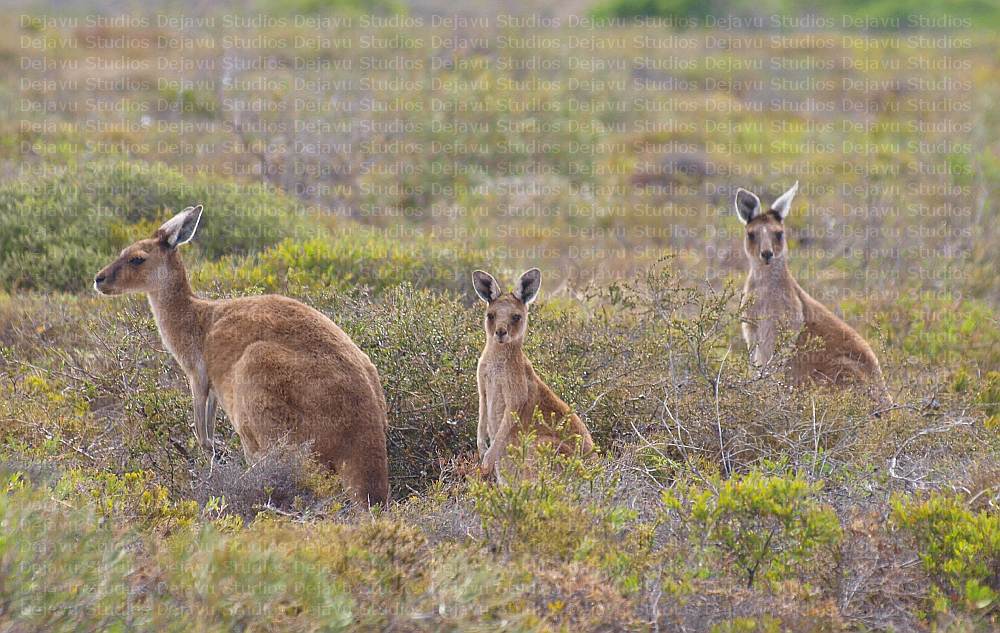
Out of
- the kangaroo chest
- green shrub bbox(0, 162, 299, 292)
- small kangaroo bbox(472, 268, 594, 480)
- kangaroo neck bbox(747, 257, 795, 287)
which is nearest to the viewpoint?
small kangaroo bbox(472, 268, 594, 480)

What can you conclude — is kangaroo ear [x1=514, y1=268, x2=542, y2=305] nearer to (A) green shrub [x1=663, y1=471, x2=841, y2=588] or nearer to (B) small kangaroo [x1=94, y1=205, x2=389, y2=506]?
(B) small kangaroo [x1=94, y1=205, x2=389, y2=506]

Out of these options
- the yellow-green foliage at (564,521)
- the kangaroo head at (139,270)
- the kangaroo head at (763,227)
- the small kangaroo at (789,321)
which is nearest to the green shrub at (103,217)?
the kangaroo head at (139,270)

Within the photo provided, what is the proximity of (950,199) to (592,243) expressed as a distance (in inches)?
212

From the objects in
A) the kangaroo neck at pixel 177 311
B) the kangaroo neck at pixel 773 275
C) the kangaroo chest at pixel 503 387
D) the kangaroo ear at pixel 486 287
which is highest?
the kangaroo ear at pixel 486 287

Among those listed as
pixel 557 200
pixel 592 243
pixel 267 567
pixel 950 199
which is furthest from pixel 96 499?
pixel 950 199

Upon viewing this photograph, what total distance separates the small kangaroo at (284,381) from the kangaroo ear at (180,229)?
0.42m

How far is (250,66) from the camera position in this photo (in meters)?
18.7

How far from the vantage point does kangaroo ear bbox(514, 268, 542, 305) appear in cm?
568

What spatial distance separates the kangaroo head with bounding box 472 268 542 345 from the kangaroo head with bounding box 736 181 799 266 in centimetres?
258

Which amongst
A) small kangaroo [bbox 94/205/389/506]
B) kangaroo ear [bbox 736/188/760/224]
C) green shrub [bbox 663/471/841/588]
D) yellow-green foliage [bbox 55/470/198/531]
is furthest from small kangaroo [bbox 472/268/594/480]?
kangaroo ear [bbox 736/188/760/224]

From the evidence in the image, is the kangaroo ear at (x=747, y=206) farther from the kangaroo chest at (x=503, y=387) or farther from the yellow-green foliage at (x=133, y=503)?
the yellow-green foliage at (x=133, y=503)

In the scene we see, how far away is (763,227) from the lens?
770cm

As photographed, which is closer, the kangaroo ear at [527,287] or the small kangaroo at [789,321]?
the kangaroo ear at [527,287]

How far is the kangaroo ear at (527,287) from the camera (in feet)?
18.6
